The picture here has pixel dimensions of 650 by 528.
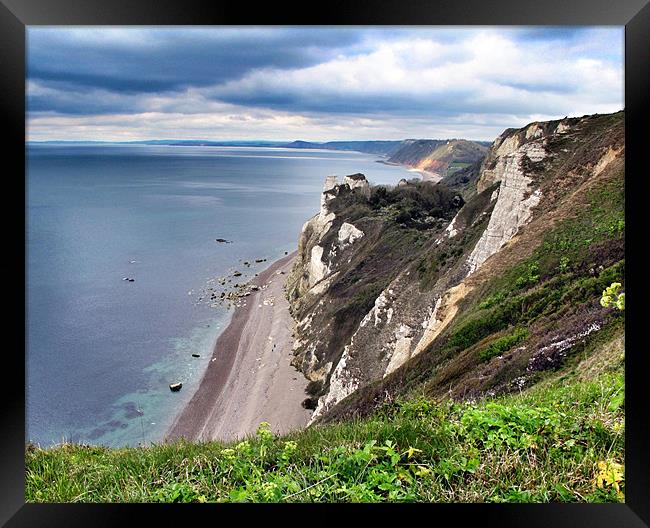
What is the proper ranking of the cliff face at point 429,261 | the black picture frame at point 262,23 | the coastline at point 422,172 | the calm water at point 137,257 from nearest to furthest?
the black picture frame at point 262,23
the cliff face at point 429,261
the calm water at point 137,257
the coastline at point 422,172

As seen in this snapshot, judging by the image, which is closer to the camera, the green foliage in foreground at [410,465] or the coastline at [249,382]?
the green foliage in foreground at [410,465]

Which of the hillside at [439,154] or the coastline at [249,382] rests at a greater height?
the hillside at [439,154]

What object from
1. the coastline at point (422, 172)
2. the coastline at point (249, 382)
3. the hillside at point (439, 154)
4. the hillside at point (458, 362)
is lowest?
the coastline at point (249, 382)

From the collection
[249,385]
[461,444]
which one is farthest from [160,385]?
[461,444]

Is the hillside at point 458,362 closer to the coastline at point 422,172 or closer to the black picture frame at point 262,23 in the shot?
the black picture frame at point 262,23

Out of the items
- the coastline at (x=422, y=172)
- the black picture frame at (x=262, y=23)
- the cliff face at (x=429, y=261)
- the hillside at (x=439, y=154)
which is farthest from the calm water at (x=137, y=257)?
the black picture frame at (x=262, y=23)

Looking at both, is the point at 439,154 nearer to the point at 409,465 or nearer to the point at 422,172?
the point at 422,172
